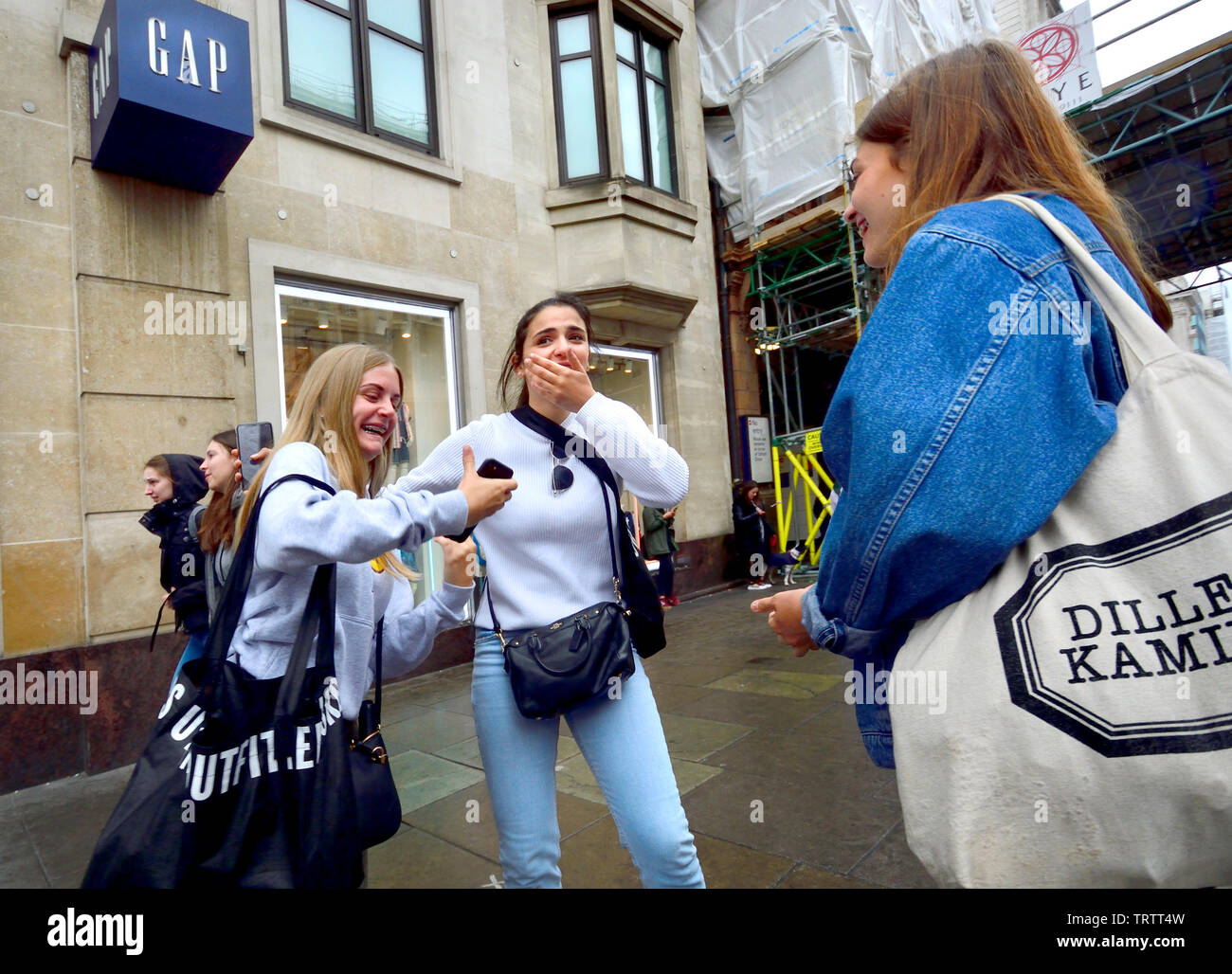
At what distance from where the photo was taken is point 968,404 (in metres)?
0.93

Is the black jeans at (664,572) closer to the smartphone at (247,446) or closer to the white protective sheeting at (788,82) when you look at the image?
the white protective sheeting at (788,82)

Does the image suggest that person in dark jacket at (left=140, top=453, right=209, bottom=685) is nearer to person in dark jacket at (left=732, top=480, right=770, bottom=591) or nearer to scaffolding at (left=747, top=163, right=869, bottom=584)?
person in dark jacket at (left=732, top=480, right=770, bottom=591)

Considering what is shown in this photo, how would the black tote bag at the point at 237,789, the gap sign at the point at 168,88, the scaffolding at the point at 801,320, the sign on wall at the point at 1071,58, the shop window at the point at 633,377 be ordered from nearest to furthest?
the black tote bag at the point at 237,789
the gap sign at the point at 168,88
the shop window at the point at 633,377
the sign on wall at the point at 1071,58
the scaffolding at the point at 801,320

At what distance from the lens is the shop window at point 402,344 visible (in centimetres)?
626

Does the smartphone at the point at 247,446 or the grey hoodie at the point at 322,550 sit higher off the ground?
the smartphone at the point at 247,446

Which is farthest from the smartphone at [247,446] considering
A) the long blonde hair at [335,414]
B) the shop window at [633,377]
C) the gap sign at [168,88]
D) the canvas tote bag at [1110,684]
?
the shop window at [633,377]

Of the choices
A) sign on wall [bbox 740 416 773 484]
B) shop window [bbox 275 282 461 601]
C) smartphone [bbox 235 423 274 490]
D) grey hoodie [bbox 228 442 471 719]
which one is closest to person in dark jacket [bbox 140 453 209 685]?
shop window [bbox 275 282 461 601]

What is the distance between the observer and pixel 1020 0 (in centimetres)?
2116

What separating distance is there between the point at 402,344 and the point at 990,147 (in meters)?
6.72

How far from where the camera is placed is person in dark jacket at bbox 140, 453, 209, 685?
4055 mm

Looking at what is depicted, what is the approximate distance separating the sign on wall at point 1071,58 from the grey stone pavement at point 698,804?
33.4ft

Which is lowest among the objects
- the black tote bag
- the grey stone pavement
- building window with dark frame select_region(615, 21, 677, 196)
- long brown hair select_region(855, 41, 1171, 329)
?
the grey stone pavement

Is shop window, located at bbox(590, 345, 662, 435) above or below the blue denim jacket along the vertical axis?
above
